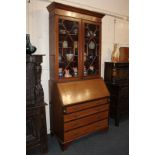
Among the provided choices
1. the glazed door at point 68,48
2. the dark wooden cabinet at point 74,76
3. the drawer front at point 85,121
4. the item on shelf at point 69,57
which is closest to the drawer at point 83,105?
the dark wooden cabinet at point 74,76

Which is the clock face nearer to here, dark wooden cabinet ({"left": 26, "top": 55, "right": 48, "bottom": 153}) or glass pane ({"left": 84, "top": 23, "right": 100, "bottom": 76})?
glass pane ({"left": 84, "top": 23, "right": 100, "bottom": 76})

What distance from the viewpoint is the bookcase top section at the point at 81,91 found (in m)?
2.68

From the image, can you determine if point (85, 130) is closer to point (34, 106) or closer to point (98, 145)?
point (98, 145)

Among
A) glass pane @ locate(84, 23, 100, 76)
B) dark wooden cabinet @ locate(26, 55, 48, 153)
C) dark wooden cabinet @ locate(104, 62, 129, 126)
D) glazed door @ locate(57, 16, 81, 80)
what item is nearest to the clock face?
glass pane @ locate(84, 23, 100, 76)

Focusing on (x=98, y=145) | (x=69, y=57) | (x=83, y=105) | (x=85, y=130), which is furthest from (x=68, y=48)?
(x=98, y=145)

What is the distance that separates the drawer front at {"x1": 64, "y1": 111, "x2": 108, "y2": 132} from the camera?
8.73 ft

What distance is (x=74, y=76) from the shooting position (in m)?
2.98

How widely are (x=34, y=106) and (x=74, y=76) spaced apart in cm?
90

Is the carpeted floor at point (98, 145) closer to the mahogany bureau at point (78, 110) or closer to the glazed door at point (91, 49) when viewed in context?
the mahogany bureau at point (78, 110)

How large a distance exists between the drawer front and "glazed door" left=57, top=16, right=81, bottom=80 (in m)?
0.73
